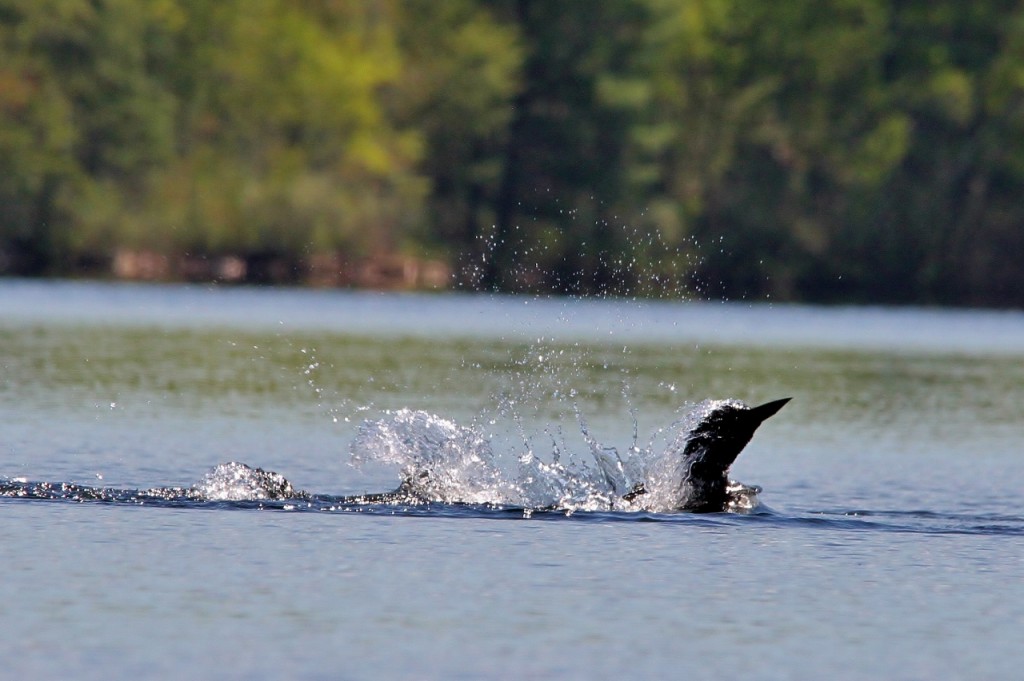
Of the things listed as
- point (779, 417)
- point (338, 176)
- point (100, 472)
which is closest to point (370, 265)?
point (338, 176)

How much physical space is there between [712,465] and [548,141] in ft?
228

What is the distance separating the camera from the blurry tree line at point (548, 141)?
80375 mm

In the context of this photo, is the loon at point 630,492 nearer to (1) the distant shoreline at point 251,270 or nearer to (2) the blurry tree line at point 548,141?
(1) the distant shoreline at point 251,270

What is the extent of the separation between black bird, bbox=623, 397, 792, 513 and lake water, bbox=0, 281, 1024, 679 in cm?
33

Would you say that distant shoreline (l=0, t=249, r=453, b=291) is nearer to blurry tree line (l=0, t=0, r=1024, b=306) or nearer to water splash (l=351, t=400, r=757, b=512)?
blurry tree line (l=0, t=0, r=1024, b=306)

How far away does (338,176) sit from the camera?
282 ft

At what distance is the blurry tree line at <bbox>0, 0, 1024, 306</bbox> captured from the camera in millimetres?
80375

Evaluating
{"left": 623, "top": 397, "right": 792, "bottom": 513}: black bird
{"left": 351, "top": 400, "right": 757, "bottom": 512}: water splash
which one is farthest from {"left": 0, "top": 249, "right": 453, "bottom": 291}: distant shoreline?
{"left": 623, "top": 397, "right": 792, "bottom": 513}: black bird

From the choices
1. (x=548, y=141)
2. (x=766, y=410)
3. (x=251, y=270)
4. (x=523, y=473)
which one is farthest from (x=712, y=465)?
(x=548, y=141)

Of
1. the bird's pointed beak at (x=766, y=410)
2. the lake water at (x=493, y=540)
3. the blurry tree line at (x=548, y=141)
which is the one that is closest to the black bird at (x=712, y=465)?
the lake water at (x=493, y=540)

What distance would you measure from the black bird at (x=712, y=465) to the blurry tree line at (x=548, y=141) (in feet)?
199

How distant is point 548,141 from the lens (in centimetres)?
8762

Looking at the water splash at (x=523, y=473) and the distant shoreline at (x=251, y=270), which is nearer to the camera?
the water splash at (x=523, y=473)

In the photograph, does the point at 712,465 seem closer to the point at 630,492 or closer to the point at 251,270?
the point at 630,492
